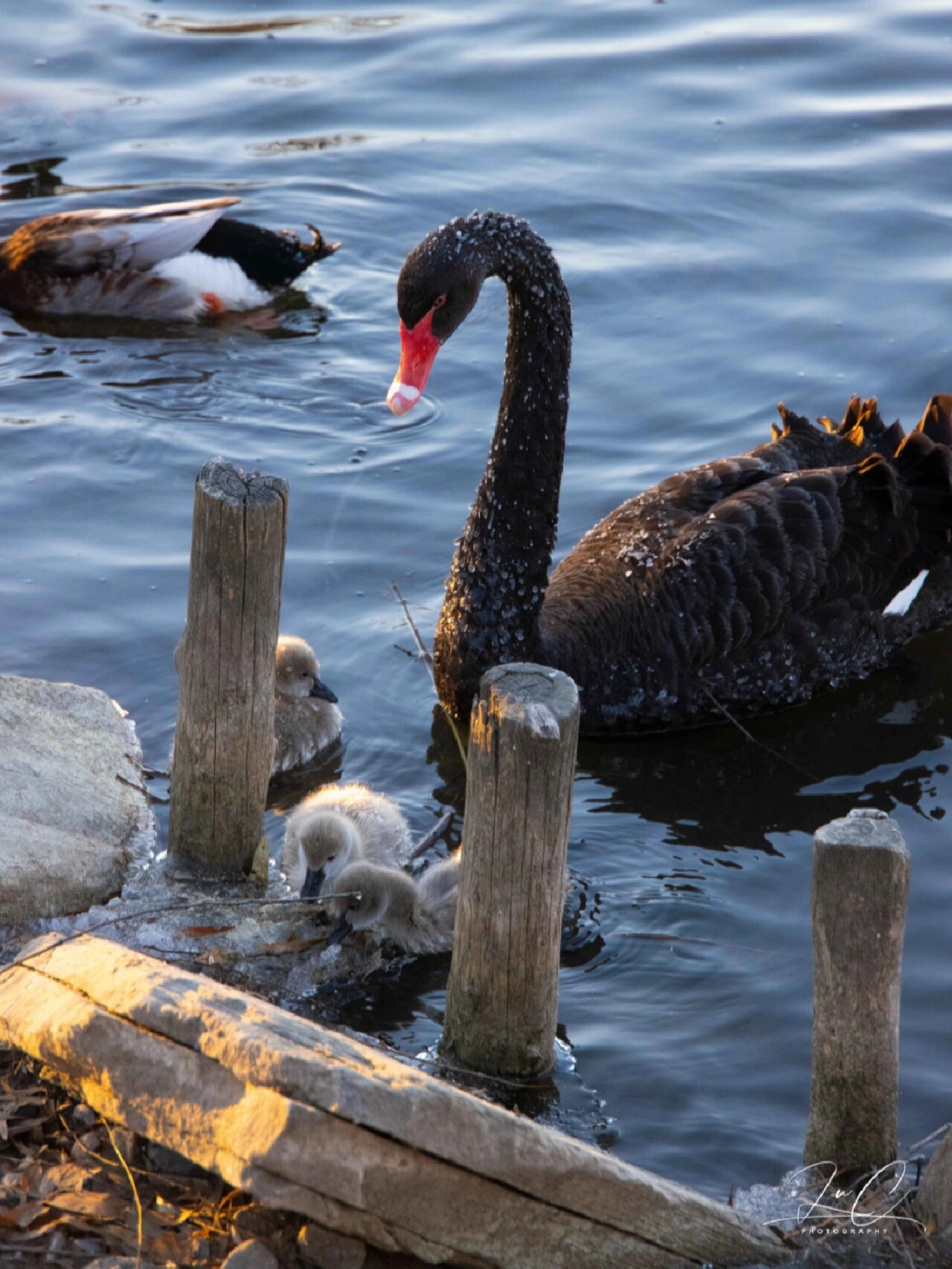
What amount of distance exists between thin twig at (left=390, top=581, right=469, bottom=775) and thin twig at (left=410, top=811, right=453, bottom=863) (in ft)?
1.25

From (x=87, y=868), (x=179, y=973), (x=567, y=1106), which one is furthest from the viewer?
(x=87, y=868)

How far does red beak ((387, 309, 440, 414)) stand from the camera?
233 inches

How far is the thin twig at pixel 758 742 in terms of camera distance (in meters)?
6.08

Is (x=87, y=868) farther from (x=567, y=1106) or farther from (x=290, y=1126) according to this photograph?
(x=290, y=1126)

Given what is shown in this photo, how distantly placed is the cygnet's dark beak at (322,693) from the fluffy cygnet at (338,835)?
45 centimetres

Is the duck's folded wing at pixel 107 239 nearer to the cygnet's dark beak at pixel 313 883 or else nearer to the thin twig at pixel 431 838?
the thin twig at pixel 431 838

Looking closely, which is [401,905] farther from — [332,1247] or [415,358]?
[415,358]

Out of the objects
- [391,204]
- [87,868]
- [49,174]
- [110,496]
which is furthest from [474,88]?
[87,868]

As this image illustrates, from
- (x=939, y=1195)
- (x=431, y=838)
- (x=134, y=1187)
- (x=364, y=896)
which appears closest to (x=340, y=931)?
(x=364, y=896)

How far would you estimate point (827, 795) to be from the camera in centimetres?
595

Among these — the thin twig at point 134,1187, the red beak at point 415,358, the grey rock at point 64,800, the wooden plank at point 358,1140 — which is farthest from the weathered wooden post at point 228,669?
the red beak at point 415,358

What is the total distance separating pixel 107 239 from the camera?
31.1 feet

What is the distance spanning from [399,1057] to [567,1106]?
21.2 inches

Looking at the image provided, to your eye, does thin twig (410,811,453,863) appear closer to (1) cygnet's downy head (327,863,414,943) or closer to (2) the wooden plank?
(1) cygnet's downy head (327,863,414,943)
